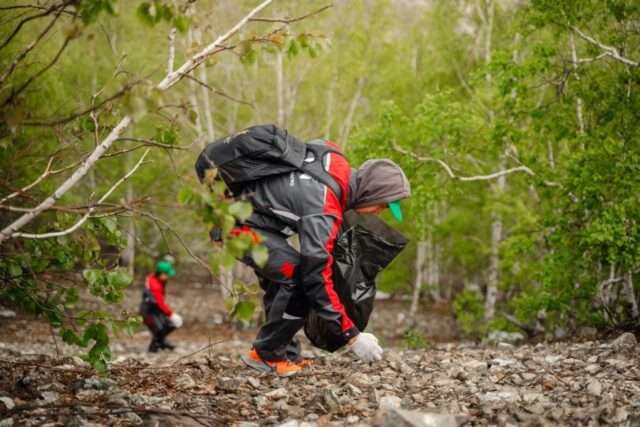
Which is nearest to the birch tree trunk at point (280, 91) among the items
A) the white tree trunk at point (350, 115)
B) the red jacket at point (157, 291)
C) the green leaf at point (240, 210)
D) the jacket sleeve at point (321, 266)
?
the white tree trunk at point (350, 115)

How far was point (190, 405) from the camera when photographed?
4.45 meters

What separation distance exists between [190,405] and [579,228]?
21.0ft

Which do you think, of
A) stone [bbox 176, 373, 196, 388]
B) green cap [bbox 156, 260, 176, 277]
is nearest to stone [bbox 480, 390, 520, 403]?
stone [bbox 176, 373, 196, 388]

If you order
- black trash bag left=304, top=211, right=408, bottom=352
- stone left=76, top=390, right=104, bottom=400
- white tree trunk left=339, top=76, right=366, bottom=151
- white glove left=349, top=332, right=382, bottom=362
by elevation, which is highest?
white tree trunk left=339, top=76, right=366, bottom=151

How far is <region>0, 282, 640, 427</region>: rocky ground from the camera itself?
12.4 ft

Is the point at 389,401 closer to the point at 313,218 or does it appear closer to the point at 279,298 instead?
the point at 279,298

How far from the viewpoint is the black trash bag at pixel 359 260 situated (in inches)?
209

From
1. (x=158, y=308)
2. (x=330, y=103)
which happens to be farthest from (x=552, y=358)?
(x=330, y=103)

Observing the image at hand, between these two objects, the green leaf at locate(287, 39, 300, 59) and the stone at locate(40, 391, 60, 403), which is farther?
the stone at locate(40, 391, 60, 403)

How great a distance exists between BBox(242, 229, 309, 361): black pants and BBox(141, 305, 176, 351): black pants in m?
7.10

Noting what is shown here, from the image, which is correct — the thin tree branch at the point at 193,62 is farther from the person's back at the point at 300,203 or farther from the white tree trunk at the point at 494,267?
the white tree trunk at the point at 494,267

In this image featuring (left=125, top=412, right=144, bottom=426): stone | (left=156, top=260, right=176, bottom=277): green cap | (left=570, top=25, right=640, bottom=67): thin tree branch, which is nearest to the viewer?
(left=125, top=412, right=144, bottom=426): stone

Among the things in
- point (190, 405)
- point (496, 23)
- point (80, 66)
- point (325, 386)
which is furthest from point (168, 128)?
point (496, 23)

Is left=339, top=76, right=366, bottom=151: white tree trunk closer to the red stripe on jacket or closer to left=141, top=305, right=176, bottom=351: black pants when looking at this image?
left=141, top=305, right=176, bottom=351: black pants
